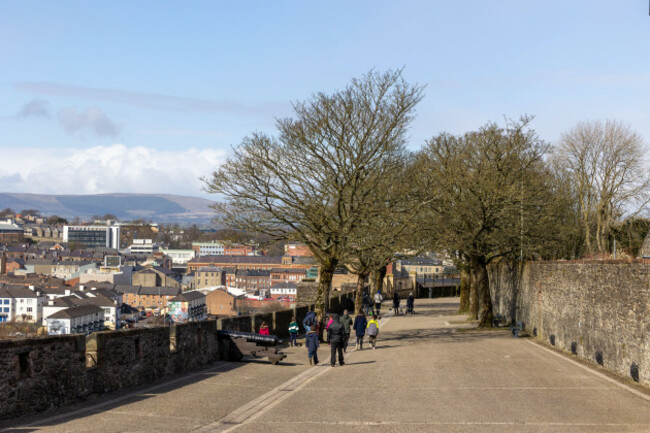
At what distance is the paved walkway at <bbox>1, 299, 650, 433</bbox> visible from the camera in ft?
39.7

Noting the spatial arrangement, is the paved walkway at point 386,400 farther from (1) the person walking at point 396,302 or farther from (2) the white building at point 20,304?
(2) the white building at point 20,304

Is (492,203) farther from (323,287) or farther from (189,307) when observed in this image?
(189,307)

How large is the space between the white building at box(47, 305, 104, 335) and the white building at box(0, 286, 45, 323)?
37.7 meters

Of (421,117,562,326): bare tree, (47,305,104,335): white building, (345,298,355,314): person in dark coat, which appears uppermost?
(421,117,562,326): bare tree

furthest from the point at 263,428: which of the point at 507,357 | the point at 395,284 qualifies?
the point at 395,284

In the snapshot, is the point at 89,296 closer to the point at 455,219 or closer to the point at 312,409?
the point at 455,219

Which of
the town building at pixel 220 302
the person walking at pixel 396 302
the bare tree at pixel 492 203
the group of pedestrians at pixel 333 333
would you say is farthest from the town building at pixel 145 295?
the group of pedestrians at pixel 333 333

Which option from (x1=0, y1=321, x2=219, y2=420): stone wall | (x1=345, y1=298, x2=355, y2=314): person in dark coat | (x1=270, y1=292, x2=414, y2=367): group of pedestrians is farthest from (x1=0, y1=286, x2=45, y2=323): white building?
(x1=0, y1=321, x2=219, y2=420): stone wall

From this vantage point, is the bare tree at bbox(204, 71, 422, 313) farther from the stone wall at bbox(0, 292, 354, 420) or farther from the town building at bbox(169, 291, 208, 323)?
the town building at bbox(169, 291, 208, 323)

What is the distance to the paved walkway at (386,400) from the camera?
39.7ft

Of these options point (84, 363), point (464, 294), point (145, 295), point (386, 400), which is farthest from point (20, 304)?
point (386, 400)

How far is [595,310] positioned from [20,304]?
163 m

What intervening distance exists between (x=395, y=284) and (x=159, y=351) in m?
52.3

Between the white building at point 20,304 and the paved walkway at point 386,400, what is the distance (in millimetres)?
152784
